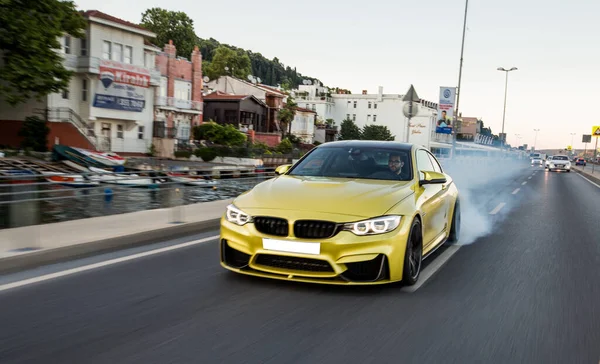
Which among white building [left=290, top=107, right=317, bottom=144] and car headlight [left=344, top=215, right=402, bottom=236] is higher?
white building [left=290, top=107, right=317, bottom=144]

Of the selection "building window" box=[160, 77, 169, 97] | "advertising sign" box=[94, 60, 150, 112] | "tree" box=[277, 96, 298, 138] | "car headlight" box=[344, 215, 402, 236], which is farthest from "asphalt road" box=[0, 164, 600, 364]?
"tree" box=[277, 96, 298, 138]

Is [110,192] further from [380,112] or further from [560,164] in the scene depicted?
[380,112]

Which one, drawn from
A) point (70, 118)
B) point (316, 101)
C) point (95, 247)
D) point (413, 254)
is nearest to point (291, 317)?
point (413, 254)

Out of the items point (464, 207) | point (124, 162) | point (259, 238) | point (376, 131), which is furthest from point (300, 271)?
point (376, 131)

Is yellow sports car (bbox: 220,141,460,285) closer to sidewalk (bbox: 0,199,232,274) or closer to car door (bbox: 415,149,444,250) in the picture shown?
car door (bbox: 415,149,444,250)

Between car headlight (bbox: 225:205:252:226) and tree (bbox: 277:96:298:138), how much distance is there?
240 feet

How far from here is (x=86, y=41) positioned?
39.7 m

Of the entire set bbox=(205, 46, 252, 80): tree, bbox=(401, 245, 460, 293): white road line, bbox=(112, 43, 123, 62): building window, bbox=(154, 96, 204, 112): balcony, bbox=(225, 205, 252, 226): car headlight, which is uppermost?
bbox=(205, 46, 252, 80): tree

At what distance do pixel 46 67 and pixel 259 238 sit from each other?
76.9ft

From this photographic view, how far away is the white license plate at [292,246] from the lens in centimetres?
508

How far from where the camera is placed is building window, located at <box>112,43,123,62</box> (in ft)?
136

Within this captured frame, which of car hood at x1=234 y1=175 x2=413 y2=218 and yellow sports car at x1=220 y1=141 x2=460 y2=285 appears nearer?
yellow sports car at x1=220 y1=141 x2=460 y2=285

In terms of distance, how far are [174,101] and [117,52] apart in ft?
29.3

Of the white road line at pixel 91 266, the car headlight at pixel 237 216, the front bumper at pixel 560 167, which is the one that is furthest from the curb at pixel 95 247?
the front bumper at pixel 560 167
